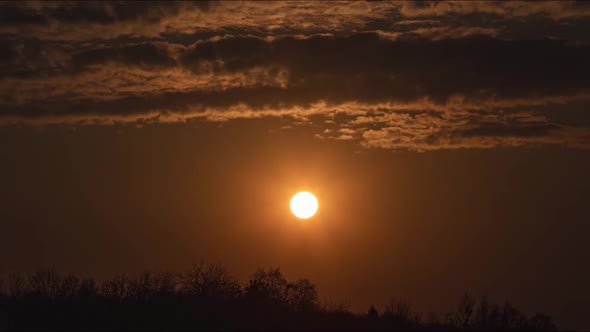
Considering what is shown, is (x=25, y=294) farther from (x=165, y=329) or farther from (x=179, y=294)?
(x=165, y=329)

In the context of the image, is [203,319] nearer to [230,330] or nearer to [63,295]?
[230,330]

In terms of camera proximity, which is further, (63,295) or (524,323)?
(63,295)

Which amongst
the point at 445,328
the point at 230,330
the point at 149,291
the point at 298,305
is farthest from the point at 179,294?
the point at 445,328

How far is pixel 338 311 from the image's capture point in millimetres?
68562

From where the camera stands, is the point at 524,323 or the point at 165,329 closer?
the point at 165,329

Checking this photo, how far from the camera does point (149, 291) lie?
75.9 m

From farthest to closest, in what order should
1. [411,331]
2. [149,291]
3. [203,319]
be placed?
[149,291]
[203,319]
[411,331]

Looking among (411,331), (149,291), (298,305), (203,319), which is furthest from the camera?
(149,291)

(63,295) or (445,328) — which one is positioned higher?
(63,295)

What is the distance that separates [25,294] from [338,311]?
2289 centimetres

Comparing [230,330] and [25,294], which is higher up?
[25,294]

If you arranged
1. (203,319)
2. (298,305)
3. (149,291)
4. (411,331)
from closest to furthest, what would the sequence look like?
(411,331), (203,319), (298,305), (149,291)

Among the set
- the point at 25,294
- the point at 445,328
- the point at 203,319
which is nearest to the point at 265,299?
the point at 203,319

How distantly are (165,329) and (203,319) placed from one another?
2782mm
